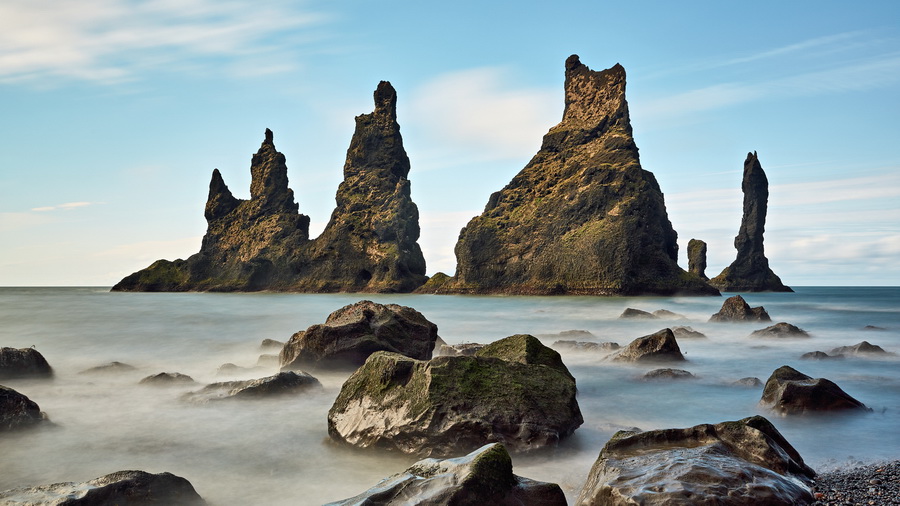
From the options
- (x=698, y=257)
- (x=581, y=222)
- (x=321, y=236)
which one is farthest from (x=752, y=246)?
(x=321, y=236)

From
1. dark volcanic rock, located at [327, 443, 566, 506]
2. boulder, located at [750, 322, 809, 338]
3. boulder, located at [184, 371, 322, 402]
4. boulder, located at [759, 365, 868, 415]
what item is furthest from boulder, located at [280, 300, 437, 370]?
boulder, located at [750, 322, 809, 338]

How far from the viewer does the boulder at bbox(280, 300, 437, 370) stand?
508 inches

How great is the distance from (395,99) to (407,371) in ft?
359

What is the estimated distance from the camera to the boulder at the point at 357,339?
12898mm

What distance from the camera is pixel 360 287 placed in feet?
321

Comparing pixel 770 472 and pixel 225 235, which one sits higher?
pixel 225 235

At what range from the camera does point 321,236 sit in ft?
356

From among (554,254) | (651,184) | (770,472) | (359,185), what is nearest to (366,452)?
(770,472)

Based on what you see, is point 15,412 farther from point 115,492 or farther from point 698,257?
point 698,257

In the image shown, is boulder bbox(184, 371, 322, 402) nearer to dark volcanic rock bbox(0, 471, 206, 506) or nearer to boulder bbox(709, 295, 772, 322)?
dark volcanic rock bbox(0, 471, 206, 506)

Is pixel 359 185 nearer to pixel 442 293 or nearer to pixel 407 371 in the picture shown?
pixel 442 293

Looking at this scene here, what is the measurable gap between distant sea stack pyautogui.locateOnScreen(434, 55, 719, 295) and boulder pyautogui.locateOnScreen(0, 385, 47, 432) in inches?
2669

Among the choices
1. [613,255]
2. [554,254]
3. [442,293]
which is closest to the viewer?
[613,255]

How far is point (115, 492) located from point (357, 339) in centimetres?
735
